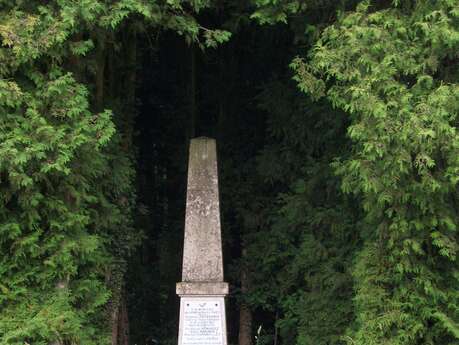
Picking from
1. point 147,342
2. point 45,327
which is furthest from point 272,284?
point 45,327

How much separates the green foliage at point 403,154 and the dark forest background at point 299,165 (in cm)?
2

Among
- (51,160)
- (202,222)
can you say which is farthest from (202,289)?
(51,160)

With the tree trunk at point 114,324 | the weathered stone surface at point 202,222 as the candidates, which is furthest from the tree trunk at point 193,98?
the weathered stone surface at point 202,222

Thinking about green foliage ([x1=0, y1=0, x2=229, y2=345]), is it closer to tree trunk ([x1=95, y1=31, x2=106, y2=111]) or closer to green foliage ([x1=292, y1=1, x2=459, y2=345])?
tree trunk ([x1=95, y1=31, x2=106, y2=111])

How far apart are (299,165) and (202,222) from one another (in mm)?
4488

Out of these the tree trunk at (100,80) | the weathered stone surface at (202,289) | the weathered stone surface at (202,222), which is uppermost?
the tree trunk at (100,80)

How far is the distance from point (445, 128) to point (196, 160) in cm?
290

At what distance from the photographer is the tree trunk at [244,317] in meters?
14.7

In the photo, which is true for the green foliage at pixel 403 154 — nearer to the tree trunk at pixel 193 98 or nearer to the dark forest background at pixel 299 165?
the dark forest background at pixel 299 165

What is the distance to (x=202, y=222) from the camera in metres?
9.28

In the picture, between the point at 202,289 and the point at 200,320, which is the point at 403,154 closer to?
the point at 202,289

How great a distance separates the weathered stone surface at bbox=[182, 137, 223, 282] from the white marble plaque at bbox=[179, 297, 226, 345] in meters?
0.25

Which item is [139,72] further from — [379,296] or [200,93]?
[379,296]

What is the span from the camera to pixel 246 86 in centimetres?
1541
